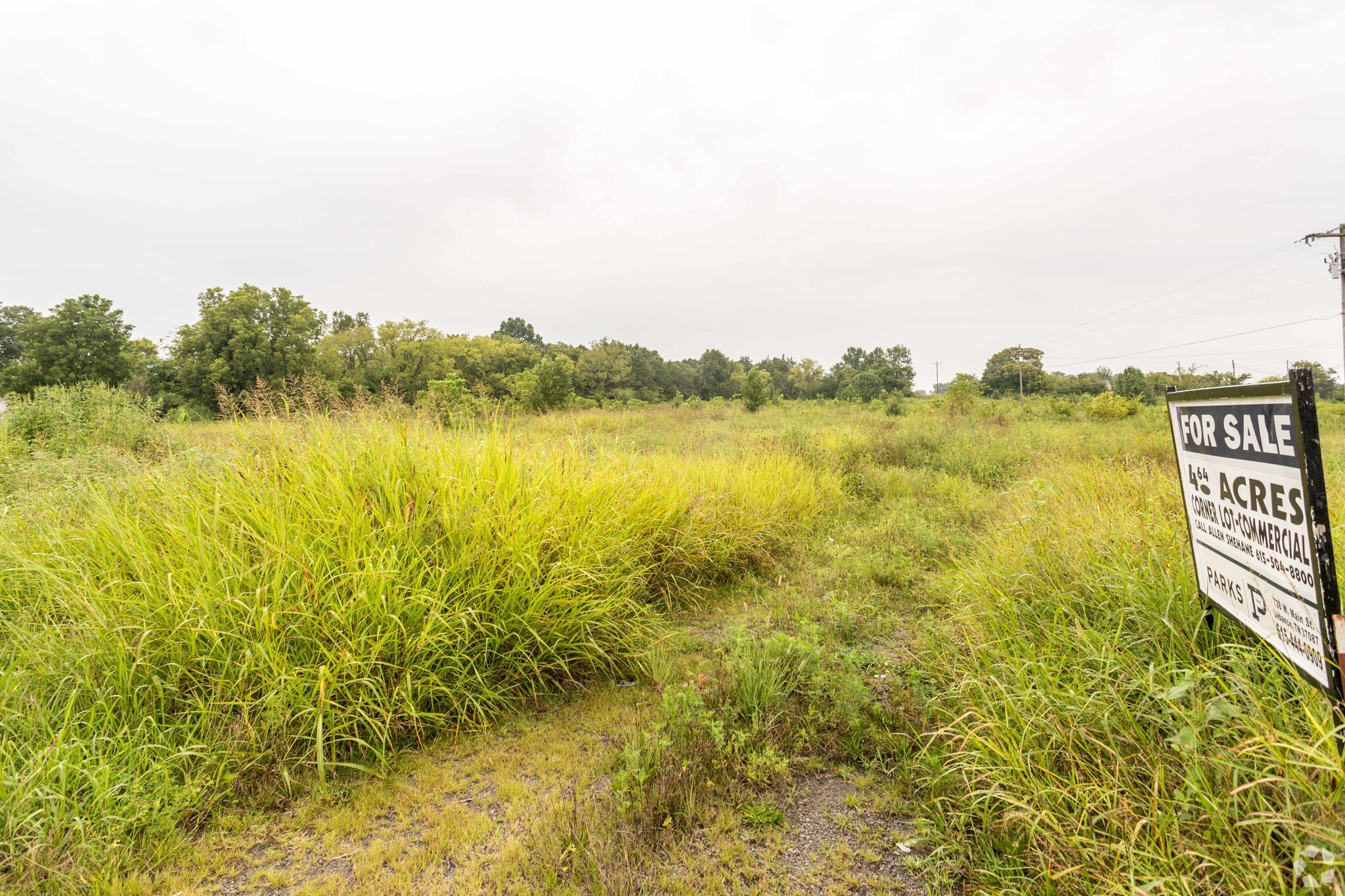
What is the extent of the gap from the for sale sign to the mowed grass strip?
2741 mm

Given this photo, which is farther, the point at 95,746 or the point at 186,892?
the point at 95,746

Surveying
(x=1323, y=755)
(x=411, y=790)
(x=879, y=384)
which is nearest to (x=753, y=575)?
(x=411, y=790)

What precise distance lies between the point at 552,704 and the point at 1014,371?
77424mm

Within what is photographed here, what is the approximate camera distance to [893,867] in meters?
1.76

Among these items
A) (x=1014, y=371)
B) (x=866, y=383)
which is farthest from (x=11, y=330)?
(x=1014, y=371)

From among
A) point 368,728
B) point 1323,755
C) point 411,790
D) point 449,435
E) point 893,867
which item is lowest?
point 893,867

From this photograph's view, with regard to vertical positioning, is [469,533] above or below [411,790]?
above

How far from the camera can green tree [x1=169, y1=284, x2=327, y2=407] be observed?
2717 cm

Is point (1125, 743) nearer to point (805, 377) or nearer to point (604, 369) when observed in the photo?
point (604, 369)

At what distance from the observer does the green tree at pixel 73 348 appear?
2752cm

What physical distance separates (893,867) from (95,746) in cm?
300

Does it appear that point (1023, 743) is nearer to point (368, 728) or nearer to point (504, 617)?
point (504, 617)

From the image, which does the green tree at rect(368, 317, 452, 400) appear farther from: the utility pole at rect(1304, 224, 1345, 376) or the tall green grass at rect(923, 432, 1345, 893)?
the utility pole at rect(1304, 224, 1345, 376)

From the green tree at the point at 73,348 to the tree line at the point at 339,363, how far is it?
0.18 feet
